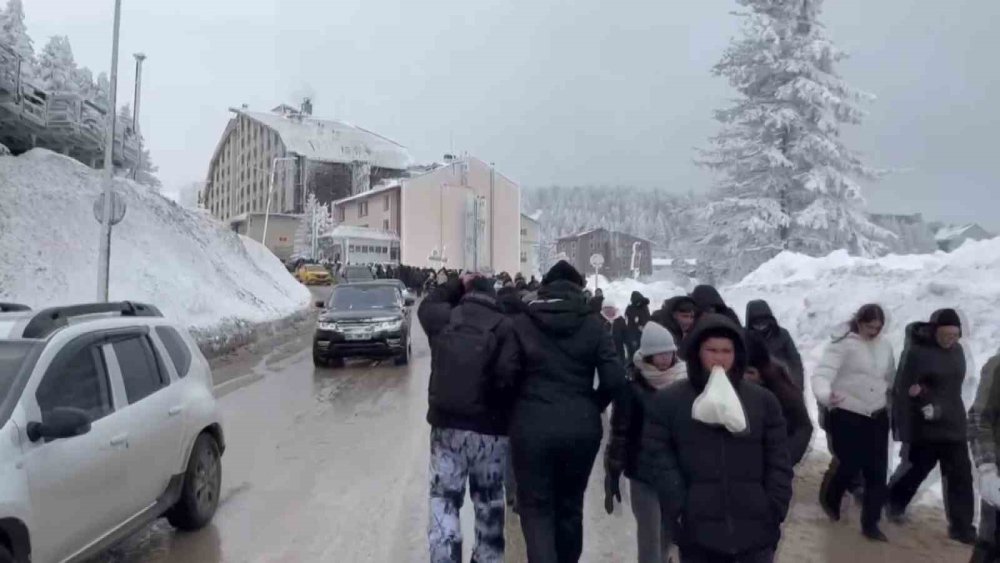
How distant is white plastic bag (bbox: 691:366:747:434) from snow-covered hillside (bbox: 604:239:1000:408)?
12.4 feet

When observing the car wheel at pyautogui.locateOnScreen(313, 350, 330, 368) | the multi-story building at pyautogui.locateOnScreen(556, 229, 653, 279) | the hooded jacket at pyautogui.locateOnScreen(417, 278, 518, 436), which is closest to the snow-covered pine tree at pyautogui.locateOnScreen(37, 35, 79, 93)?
the car wheel at pyautogui.locateOnScreen(313, 350, 330, 368)

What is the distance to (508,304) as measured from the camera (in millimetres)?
6562

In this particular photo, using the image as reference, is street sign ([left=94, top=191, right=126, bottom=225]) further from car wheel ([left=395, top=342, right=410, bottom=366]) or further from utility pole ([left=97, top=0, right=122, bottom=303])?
car wheel ([left=395, top=342, right=410, bottom=366])

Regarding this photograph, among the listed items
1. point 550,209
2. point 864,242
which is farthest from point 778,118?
point 550,209

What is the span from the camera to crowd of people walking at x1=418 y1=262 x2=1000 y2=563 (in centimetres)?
363

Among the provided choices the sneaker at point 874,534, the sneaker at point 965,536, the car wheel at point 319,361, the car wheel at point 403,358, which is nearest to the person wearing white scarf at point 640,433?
the sneaker at point 874,534

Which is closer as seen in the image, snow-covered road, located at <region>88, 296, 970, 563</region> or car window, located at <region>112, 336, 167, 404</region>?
car window, located at <region>112, 336, 167, 404</region>

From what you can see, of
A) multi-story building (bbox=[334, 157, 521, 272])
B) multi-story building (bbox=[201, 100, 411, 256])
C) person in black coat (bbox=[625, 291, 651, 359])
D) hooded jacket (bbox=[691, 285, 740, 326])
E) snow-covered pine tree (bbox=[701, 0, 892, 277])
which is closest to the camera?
hooded jacket (bbox=[691, 285, 740, 326])

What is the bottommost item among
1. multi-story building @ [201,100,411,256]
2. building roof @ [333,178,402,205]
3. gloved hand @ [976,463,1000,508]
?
gloved hand @ [976,463,1000,508]

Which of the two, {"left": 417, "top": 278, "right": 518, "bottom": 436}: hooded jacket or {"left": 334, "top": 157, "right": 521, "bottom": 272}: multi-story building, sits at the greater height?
{"left": 334, "top": 157, "right": 521, "bottom": 272}: multi-story building

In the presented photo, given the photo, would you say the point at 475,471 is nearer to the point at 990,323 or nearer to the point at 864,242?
the point at 990,323

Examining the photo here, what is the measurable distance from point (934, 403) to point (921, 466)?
24.4 inches

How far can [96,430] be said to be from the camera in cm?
505

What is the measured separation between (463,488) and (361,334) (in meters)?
13.2
